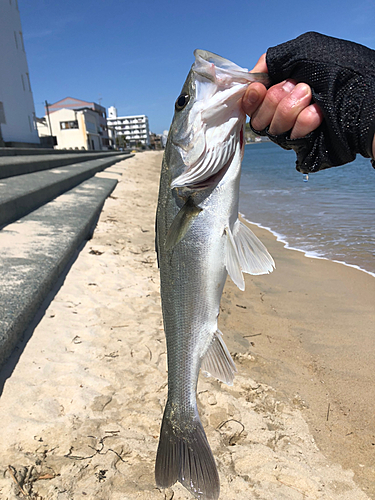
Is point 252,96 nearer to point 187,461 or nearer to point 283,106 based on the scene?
point 283,106

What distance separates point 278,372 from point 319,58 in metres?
3.01

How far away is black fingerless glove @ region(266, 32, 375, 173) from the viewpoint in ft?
5.43

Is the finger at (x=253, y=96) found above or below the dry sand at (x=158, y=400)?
above

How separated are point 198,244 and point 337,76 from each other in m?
1.07

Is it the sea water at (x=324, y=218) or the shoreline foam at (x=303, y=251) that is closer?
the shoreline foam at (x=303, y=251)

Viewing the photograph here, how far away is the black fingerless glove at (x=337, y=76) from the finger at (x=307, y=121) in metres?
0.05

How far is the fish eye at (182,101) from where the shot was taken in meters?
1.86

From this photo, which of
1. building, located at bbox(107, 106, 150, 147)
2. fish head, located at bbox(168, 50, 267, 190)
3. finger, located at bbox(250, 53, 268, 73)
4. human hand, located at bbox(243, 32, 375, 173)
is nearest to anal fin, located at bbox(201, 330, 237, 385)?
fish head, located at bbox(168, 50, 267, 190)

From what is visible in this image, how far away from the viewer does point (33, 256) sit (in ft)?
15.2

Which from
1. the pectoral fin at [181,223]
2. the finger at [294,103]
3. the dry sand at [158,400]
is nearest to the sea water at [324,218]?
the dry sand at [158,400]

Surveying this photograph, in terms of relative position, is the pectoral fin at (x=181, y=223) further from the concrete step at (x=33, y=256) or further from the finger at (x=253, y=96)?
the concrete step at (x=33, y=256)

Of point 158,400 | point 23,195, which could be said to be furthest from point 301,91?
point 23,195

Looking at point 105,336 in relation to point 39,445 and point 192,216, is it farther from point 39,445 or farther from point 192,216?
point 192,216

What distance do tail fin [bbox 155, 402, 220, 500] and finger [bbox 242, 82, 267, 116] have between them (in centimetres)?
178
